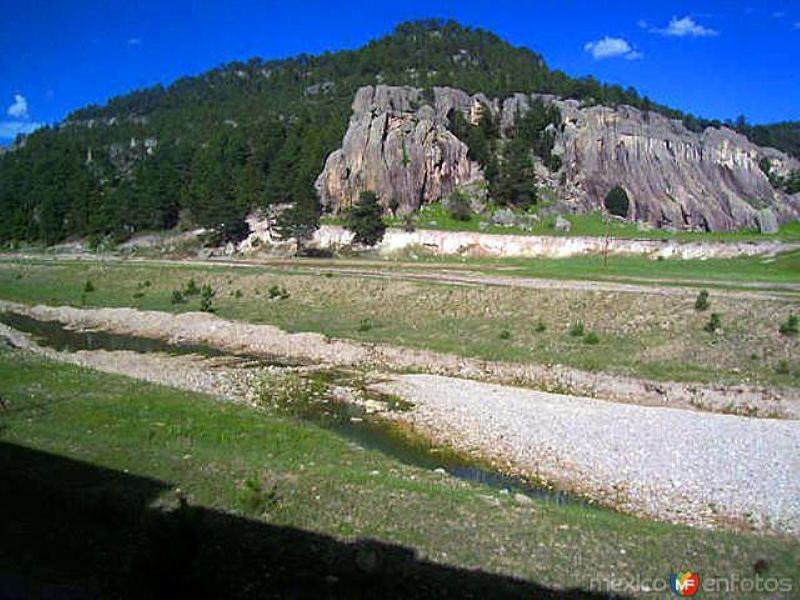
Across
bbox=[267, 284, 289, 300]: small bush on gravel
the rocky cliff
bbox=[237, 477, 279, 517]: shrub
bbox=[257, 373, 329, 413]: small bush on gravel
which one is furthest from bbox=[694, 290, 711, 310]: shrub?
the rocky cliff

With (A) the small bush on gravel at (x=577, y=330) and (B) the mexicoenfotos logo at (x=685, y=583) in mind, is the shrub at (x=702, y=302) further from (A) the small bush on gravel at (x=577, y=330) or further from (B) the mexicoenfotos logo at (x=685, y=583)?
(B) the mexicoenfotos logo at (x=685, y=583)

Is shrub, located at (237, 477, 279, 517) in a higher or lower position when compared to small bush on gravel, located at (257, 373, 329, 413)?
higher

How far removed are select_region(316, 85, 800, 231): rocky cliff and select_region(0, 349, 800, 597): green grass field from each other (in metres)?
79.5

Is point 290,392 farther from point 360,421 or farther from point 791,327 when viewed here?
point 791,327

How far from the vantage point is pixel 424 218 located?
90.1 metres

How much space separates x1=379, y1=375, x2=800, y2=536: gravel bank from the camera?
49.8ft

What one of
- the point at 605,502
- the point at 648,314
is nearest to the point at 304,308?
the point at 648,314

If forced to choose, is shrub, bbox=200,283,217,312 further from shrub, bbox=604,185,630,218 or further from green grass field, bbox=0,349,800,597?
shrub, bbox=604,185,630,218

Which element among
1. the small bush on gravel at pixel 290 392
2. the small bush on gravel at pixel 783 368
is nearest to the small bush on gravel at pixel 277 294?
the small bush on gravel at pixel 290 392

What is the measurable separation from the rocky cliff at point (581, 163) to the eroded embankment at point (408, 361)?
52817 mm

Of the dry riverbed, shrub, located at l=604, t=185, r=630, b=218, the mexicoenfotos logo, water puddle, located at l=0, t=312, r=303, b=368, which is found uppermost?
shrub, located at l=604, t=185, r=630, b=218

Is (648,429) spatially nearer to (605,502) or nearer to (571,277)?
(605,502)

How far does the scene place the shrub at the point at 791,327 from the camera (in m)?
29.7

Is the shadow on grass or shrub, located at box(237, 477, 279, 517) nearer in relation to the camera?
the shadow on grass
